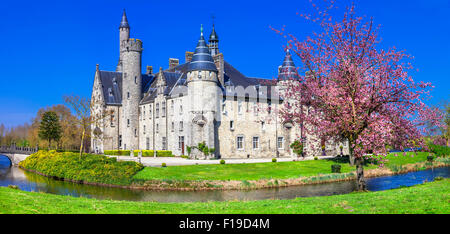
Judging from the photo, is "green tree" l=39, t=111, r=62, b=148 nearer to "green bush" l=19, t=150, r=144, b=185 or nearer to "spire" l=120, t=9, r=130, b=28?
"spire" l=120, t=9, r=130, b=28

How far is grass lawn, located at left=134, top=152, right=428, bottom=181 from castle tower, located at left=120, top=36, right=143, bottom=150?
2386 centimetres

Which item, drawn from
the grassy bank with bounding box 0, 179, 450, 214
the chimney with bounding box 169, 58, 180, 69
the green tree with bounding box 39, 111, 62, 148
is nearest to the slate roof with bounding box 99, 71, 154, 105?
the chimney with bounding box 169, 58, 180, 69

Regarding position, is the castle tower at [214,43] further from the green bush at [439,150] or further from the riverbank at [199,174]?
the green bush at [439,150]

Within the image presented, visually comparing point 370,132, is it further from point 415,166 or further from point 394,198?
point 415,166

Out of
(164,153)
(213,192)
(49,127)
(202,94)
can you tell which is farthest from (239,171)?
(49,127)

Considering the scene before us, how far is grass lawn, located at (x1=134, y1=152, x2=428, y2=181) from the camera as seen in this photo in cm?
2719

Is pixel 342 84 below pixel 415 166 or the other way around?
the other way around

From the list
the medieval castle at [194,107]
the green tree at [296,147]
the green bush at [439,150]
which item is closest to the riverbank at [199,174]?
the medieval castle at [194,107]

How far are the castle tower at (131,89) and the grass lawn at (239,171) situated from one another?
23861mm

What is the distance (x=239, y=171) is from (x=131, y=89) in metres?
27.2
